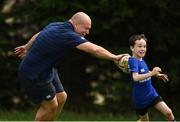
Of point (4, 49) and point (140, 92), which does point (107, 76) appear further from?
point (140, 92)

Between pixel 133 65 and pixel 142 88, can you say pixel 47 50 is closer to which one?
pixel 133 65

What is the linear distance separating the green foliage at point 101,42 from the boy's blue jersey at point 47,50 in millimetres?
5416

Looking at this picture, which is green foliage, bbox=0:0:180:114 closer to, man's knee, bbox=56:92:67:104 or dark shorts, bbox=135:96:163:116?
dark shorts, bbox=135:96:163:116

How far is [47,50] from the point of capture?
7.75 m

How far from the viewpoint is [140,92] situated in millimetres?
8867

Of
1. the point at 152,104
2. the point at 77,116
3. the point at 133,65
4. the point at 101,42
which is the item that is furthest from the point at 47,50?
the point at 101,42

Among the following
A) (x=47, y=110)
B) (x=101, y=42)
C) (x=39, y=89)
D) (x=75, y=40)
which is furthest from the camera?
(x=101, y=42)

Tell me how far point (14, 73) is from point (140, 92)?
6.16 meters

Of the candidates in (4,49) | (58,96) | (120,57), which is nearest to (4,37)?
(4,49)

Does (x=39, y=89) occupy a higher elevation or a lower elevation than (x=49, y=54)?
lower

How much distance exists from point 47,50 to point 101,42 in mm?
6570

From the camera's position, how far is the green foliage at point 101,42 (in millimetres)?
13445

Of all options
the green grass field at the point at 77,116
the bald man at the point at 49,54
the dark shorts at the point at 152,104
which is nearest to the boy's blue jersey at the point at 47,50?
the bald man at the point at 49,54

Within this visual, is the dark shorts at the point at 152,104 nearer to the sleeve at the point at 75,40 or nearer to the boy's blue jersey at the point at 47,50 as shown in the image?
the boy's blue jersey at the point at 47,50
